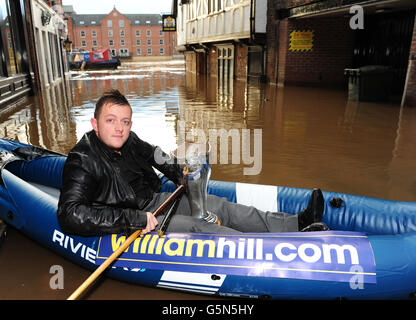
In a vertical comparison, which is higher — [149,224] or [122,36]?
[122,36]

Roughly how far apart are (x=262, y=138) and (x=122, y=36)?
206 feet

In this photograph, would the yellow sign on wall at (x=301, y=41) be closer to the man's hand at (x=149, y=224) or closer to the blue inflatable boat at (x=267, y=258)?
the blue inflatable boat at (x=267, y=258)

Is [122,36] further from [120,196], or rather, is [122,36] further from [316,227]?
[316,227]

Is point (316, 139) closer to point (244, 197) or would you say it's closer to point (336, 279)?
point (244, 197)

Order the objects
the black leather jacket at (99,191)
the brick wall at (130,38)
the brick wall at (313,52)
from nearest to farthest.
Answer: the black leather jacket at (99,191)
the brick wall at (313,52)
the brick wall at (130,38)

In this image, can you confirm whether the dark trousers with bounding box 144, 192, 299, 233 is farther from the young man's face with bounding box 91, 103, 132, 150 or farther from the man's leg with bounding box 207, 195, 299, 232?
the young man's face with bounding box 91, 103, 132, 150

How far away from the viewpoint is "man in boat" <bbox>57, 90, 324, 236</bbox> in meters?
2.10

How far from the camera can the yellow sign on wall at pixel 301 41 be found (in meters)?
12.8

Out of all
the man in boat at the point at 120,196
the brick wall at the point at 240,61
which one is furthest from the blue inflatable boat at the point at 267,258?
the brick wall at the point at 240,61

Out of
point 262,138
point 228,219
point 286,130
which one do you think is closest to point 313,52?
point 286,130

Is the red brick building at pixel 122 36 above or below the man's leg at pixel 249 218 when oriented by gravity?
above

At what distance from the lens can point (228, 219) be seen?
2613 mm

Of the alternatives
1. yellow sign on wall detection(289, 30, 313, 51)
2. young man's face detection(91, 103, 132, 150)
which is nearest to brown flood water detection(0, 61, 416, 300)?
young man's face detection(91, 103, 132, 150)

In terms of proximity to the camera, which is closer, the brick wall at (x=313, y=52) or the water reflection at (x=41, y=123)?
the water reflection at (x=41, y=123)
